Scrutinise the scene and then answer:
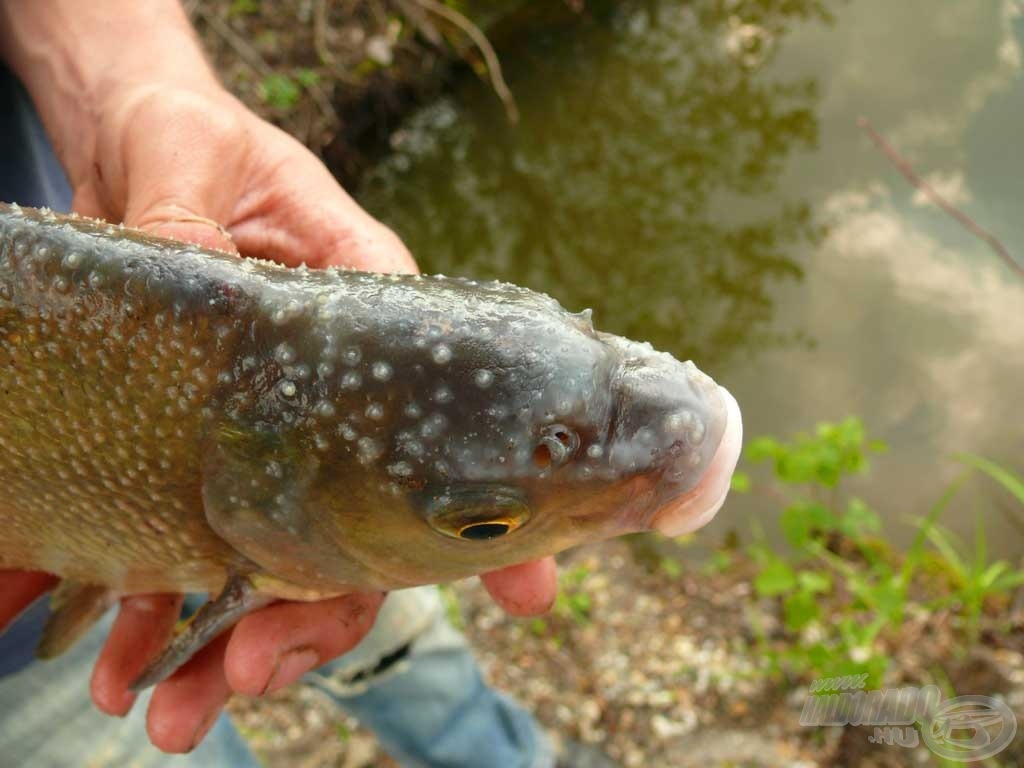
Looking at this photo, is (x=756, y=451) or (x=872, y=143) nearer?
(x=756, y=451)

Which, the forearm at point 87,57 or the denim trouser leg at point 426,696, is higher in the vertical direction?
the forearm at point 87,57

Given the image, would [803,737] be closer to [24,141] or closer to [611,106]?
[24,141]

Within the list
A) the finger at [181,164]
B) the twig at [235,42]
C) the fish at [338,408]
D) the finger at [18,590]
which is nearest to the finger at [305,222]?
the finger at [181,164]

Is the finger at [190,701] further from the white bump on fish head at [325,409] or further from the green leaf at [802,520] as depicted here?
the green leaf at [802,520]

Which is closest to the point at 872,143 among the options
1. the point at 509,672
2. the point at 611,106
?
the point at 611,106

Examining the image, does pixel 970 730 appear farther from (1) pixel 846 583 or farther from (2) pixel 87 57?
(2) pixel 87 57

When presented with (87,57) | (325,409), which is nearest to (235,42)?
(87,57)
